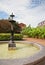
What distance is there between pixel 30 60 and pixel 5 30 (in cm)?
1583

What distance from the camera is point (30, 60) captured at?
385 cm

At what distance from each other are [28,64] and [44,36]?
424 inches

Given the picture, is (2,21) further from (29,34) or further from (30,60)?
(30,60)

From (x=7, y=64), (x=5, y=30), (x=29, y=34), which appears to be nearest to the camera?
(x=7, y=64)

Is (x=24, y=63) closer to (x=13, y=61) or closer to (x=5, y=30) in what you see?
(x=13, y=61)

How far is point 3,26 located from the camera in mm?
19516

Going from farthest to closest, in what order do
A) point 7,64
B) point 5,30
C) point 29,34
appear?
point 5,30
point 29,34
point 7,64

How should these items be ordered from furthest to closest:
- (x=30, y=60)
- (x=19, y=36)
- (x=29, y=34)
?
(x=29, y=34), (x=19, y=36), (x=30, y=60)

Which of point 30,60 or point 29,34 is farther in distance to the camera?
point 29,34

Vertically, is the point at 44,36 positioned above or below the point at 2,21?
below

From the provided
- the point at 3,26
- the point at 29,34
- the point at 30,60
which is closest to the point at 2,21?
the point at 3,26

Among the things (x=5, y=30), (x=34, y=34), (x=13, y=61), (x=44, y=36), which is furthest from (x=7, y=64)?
(x=5, y=30)

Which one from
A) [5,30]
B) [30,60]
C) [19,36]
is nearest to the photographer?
[30,60]

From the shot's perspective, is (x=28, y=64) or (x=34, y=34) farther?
(x=34, y=34)
